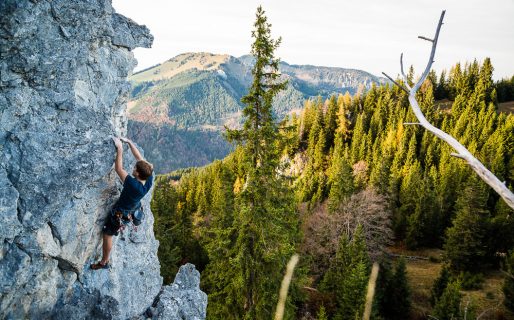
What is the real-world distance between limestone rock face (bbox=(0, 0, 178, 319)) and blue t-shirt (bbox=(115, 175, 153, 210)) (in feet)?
1.68

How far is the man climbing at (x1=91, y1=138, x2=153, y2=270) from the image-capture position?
7.62 metres

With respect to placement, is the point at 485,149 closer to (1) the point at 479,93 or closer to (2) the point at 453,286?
(1) the point at 479,93

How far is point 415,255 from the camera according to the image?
41.8 metres

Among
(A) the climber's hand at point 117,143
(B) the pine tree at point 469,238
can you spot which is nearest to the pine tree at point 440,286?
(B) the pine tree at point 469,238

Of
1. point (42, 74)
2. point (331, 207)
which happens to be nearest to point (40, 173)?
point (42, 74)

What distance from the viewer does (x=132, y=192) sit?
7656mm

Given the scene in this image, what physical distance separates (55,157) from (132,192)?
5.51 ft

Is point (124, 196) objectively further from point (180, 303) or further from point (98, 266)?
point (180, 303)

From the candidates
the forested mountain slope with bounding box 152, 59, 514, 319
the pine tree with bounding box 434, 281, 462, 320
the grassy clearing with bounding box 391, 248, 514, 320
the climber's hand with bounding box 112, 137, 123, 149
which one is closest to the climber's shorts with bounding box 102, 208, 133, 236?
the climber's hand with bounding box 112, 137, 123, 149

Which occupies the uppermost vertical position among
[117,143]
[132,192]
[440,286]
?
[117,143]

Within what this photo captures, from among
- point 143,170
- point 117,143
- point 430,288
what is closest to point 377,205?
point 430,288

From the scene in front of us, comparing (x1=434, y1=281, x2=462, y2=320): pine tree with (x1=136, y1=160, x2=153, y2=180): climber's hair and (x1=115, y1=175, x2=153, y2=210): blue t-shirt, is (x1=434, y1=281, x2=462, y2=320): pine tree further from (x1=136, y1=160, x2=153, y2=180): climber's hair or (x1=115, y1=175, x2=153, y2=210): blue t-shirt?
(x1=136, y1=160, x2=153, y2=180): climber's hair

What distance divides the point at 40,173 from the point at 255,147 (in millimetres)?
9198

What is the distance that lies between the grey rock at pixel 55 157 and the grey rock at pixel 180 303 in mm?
2378
